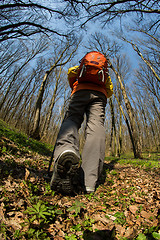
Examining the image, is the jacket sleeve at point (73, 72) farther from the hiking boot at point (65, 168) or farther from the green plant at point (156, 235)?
the green plant at point (156, 235)

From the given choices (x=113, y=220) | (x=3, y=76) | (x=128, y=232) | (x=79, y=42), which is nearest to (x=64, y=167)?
(x=113, y=220)

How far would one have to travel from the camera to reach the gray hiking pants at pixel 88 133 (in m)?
1.67

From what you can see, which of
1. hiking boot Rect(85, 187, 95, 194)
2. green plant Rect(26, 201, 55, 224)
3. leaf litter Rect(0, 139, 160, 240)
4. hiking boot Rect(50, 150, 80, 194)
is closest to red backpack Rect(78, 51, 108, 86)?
hiking boot Rect(50, 150, 80, 194)

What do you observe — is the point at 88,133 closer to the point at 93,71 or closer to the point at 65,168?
the point at 65,168

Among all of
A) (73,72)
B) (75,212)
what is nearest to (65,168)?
(75,212)

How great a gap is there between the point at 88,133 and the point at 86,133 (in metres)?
0.06

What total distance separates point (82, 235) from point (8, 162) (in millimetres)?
→ 1566

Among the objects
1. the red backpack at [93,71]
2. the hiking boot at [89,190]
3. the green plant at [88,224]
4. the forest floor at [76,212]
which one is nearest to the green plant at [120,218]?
the forest floor at [76,212]

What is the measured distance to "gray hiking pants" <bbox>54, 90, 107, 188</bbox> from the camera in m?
1.67

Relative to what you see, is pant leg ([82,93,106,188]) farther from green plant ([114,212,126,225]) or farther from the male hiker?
green plant ([114,212,126,225])

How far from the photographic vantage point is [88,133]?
75.7 inches

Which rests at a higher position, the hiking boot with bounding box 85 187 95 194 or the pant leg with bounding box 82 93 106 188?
the pant leg with bounding box 82 93 106 188

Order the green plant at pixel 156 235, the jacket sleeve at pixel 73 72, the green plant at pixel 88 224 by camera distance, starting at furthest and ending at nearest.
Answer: the jacket sleeve at pixel 73 72, the green plant at pixel 88 224, the green plant at pixel 156 235

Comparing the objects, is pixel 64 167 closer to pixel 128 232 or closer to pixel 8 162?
pixel 128 232
